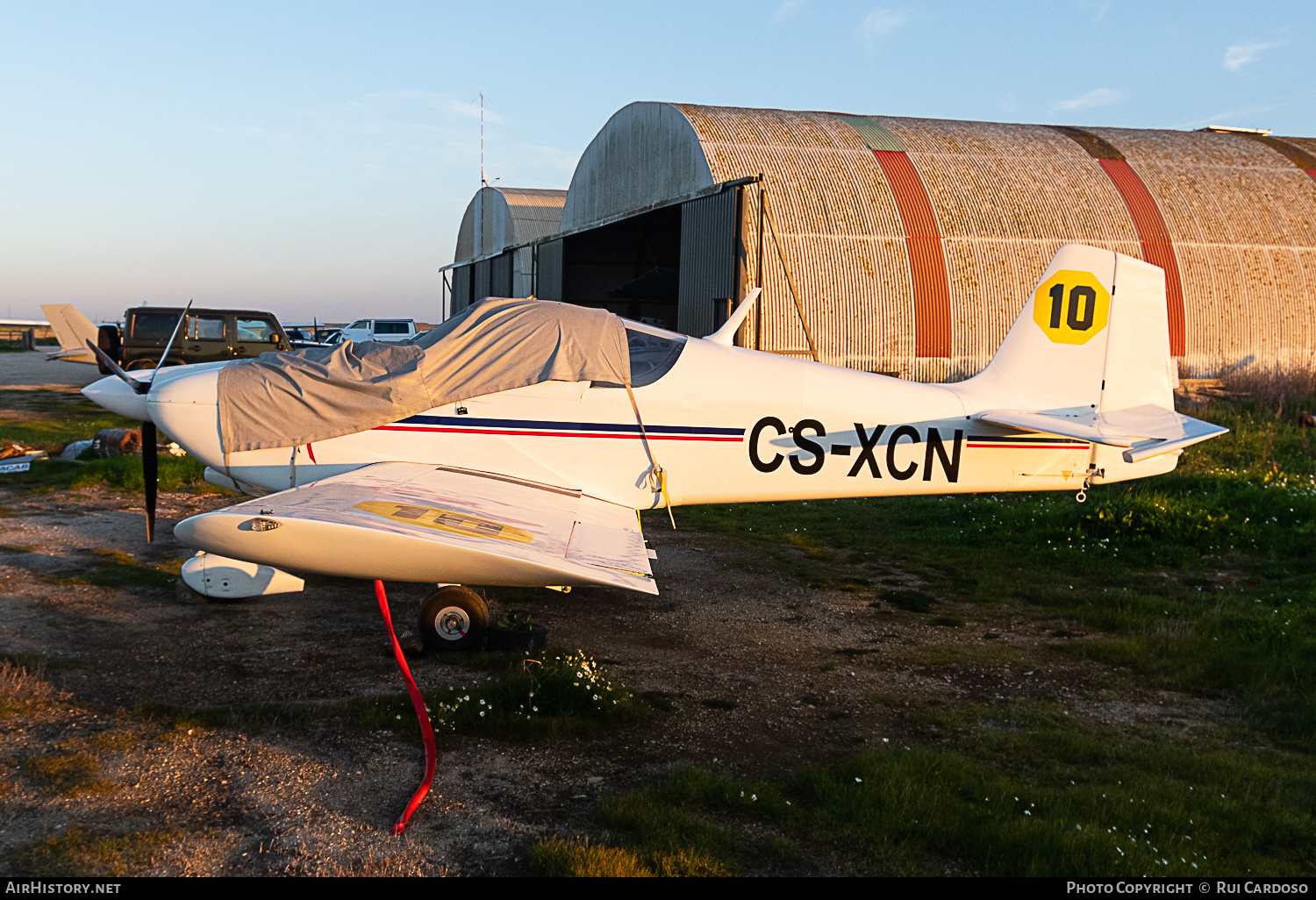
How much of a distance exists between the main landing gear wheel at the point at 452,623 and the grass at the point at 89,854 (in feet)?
8.11

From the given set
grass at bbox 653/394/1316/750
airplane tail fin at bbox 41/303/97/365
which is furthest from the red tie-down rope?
airplane tail fin at bbox 41/303/97/365

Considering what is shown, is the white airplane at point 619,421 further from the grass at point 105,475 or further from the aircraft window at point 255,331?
the aircraft window at point 255,331

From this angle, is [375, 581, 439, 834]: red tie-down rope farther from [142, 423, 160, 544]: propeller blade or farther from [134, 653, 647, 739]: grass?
[142, 423, 160, 544]: propeller blade

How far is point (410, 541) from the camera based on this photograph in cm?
495

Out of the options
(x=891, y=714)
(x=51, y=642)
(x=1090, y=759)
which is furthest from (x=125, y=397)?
(x=1090, y=759)

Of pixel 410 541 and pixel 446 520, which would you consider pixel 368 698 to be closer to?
pixel 410 541

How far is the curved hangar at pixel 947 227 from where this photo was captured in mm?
17453

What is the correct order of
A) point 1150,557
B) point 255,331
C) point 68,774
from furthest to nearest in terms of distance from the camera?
point 255,331, point 1150,557, point 68,774

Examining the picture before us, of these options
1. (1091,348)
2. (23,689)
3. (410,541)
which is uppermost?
(1091,348)

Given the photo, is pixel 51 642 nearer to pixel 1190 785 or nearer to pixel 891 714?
pixel 891 714

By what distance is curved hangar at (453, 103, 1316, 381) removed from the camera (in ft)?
57.3

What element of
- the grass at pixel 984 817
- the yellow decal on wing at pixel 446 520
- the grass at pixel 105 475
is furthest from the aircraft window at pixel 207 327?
the grass at pixel 984 817

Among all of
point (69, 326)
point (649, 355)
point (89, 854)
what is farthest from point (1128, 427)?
point (69, 326)

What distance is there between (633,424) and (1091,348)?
13.6ft
